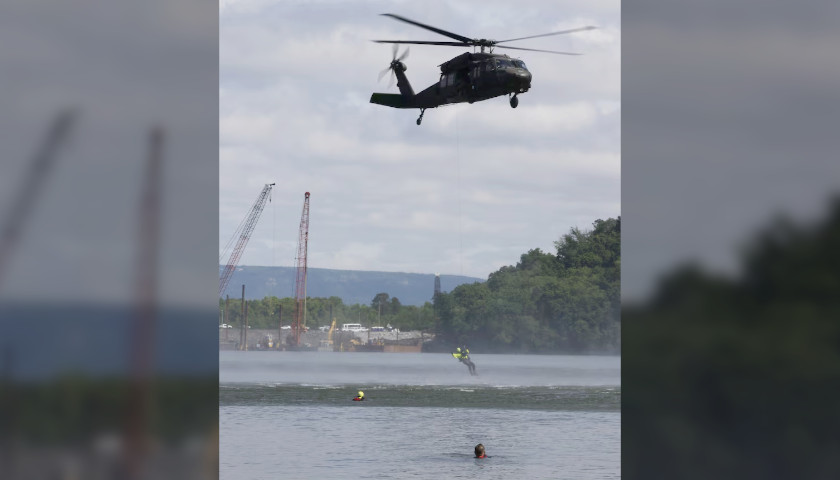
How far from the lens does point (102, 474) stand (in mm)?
3527

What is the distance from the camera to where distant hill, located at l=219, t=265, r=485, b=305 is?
111144mm

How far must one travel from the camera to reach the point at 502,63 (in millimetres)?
25109

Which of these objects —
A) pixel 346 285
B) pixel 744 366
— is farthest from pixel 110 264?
pixel 346 285

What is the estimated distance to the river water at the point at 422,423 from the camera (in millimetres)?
25656

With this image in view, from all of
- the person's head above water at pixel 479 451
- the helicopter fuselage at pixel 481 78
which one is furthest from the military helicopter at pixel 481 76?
the person's head above water at pixel 479 451

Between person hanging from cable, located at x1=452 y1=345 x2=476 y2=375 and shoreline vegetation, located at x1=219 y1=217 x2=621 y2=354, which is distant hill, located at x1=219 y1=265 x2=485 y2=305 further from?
person hanging from cable, located at x1=452 y1=345 x2=476 y2=375

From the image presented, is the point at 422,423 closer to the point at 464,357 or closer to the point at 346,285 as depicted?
the point at 464,357

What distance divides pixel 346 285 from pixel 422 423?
Answer: 84490 millimetres

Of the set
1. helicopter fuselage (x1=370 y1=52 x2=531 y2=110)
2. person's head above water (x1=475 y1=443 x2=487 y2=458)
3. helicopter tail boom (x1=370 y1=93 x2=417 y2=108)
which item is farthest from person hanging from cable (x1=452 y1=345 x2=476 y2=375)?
helicopter fuselage (x1=370 y1=52 x2=531 y2=110)

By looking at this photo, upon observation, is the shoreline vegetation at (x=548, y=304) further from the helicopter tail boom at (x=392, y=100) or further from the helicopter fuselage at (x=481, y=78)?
the helicopter fuselage at (x=481, y=78)

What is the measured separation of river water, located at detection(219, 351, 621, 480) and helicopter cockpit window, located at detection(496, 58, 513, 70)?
8678mm

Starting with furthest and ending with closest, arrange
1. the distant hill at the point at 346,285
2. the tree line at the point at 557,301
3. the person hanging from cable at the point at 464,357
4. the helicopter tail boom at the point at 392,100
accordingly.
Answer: the distant hill at the point at 346,285 → the tree line at the point at 557,301 → the person hanging from cable at the point at 464,357 → the helicopter tail boom at the point at 392,100

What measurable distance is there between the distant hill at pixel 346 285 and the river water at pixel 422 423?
148 ft

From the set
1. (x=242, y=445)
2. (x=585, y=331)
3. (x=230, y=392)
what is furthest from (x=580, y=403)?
(x=585, y=331)
